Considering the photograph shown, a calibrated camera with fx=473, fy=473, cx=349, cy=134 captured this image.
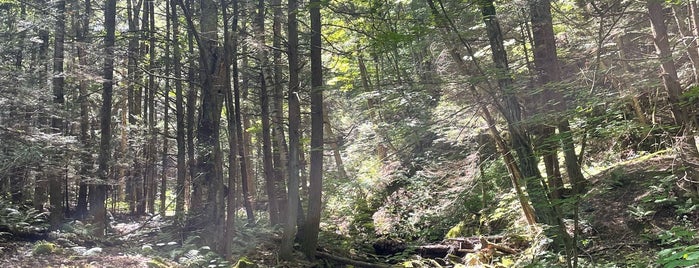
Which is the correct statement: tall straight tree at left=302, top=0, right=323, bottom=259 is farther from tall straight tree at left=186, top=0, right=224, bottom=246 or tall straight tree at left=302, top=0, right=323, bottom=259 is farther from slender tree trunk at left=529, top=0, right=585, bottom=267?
slender tree trunk at left=529, top=0, right=585, bottom=267

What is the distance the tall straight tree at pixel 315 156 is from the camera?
416 inches

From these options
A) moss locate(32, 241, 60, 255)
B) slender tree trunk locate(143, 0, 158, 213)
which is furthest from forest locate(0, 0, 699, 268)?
slender tree trunk locate(143, 0, 158, 213)

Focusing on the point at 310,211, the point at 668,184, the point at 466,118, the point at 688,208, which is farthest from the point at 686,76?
the point at 310,211

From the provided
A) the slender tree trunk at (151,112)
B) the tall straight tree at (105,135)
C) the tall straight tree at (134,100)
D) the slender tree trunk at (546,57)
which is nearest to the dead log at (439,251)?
the slender tree trunk at (546,57)

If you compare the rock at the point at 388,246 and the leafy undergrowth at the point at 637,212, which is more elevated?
the leafy undergrowth at the point at 637,212

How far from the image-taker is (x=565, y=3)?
31.9 ft

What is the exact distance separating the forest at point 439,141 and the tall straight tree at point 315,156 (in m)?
0.05

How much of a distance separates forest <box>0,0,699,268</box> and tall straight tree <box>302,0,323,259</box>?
50mm

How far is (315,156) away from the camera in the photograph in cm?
1071

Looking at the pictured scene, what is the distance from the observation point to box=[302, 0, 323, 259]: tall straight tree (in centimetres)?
1057

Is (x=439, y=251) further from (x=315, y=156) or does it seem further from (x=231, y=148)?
(x=231, y=148)

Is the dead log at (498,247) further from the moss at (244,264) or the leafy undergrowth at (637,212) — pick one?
the moss at (244,264)

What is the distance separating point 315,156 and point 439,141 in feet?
11.6

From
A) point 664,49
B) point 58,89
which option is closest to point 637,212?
point 664,49
